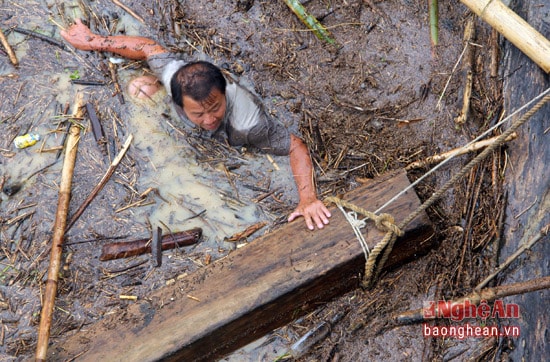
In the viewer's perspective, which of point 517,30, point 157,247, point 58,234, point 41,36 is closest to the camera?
point 517,30

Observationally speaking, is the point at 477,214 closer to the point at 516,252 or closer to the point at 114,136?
the point at 516,252

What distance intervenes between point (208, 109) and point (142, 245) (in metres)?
1.24

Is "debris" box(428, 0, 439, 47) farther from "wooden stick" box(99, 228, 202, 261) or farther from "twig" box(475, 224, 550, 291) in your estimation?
"wooden stick" box(99, 228, 202, 261)

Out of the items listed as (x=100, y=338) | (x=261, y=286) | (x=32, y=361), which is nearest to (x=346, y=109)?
(x=261, y=286)

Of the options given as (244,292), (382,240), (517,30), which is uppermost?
(517,30)

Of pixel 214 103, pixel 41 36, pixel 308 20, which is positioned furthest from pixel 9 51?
pixel 308 20

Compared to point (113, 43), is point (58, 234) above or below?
below

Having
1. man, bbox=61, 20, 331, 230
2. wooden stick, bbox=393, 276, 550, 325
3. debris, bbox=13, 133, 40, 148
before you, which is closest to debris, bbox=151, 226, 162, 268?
man, bbox=61, 20, 331, 230

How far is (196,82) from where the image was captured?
436 cm

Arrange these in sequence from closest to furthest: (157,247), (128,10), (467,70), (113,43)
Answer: (157,247)
(467,70)
(113,43)
(128,10)

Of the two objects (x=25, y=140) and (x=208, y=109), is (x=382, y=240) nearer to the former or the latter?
(x=208, y=109)

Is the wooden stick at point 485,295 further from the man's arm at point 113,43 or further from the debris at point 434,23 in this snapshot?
the man's arm at point 113,43

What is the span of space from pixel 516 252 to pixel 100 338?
2896 mm

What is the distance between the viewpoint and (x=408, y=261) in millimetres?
4504
